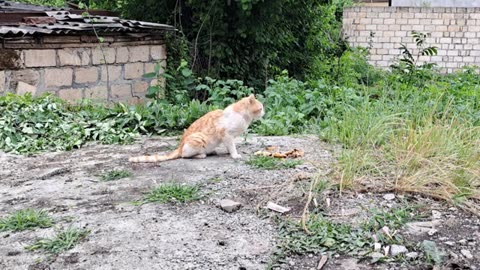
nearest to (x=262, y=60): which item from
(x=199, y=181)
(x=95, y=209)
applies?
(x=199, y=181)

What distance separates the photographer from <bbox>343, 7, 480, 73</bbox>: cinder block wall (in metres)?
14.7

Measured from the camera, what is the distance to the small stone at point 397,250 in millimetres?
2635

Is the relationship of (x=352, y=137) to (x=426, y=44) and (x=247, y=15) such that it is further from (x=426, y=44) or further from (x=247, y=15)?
(x=426, y=44)

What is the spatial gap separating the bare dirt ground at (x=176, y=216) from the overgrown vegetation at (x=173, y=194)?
2.5 inches

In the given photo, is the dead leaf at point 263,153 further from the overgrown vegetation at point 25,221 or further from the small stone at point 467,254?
the small stone at point 467,254

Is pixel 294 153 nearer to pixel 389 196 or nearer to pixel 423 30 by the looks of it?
pixel 389 196

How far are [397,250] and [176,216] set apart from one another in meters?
1.31

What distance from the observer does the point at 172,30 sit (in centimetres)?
858

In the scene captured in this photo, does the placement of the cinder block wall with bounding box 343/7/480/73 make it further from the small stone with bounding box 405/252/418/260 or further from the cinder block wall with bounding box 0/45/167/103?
the small stone with bounding box 405/252/418/260

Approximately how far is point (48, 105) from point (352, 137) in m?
3.64

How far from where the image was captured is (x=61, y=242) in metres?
2.77

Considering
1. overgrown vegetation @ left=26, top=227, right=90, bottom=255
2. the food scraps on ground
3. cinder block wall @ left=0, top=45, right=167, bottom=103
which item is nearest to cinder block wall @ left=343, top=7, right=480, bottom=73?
cinder block wall @ left=0, top=45, right=167, bottom=103

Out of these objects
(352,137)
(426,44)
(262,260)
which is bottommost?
A: (262,260)

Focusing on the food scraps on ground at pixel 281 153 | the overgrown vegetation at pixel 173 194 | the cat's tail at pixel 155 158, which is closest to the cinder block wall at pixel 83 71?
the cat's tail at pixel 155 158
